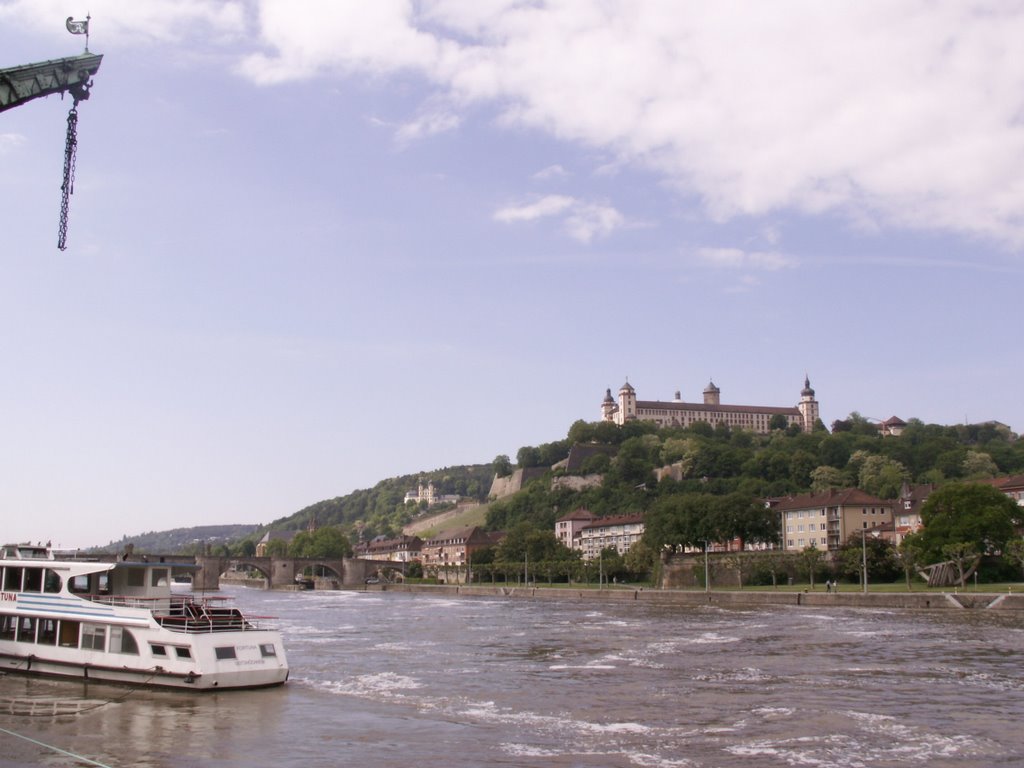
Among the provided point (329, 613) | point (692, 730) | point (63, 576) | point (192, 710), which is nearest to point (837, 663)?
point (692, 730)

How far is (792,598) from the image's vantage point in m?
103

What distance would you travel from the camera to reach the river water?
26531 mm

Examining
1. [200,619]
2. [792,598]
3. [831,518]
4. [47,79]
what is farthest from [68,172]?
[831,518]

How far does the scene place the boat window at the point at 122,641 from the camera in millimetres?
37562

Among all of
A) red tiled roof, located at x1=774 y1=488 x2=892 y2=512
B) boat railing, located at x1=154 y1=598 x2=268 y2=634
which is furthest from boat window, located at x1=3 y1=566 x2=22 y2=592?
red tiled roof, located at x1=774 y1=488 x2=892 y2=512

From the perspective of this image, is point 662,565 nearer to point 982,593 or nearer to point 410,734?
point 982,593

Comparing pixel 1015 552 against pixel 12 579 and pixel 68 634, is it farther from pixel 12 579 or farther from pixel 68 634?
pixel 12 579

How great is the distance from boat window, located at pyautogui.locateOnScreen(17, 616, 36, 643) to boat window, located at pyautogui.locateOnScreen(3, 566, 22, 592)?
54.6 inches

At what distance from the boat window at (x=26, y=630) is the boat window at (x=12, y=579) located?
1388 millimetres

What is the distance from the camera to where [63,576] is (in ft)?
134

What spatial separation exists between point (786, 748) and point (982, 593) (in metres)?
71.4

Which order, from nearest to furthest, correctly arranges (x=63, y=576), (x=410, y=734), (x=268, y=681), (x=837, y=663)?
1. (x=410, y=734)
2. (x=268, y=681)
3. (x=63, y=576)
4. (x=837, y=663)

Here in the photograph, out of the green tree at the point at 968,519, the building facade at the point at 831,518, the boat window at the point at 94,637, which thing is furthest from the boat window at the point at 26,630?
the building facade at the point at 831,518

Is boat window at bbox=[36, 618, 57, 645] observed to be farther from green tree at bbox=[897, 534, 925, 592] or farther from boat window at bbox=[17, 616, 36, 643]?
green tree at bbox=[897, 534, 925, 592]
